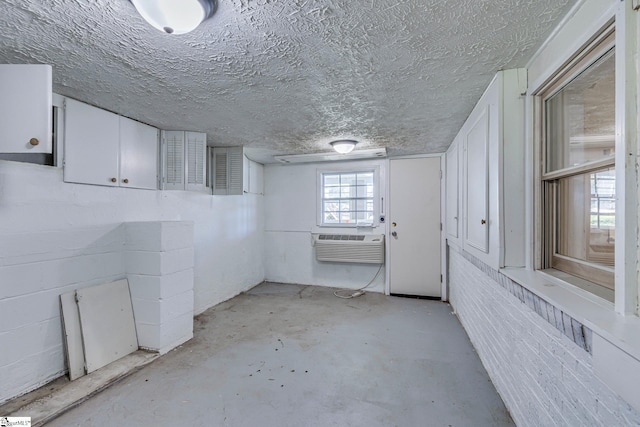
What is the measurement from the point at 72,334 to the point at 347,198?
365 centimetres

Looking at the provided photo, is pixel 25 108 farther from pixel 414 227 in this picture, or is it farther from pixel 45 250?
pixel 414 227

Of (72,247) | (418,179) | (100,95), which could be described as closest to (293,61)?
(100,95)

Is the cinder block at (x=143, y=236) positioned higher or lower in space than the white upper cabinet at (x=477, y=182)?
lower

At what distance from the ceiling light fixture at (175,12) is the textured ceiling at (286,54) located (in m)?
0.08

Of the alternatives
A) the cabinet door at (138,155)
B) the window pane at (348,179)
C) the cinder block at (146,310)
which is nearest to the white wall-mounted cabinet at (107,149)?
the cabinet door at (138,155)

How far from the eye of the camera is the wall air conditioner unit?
4.32 metres

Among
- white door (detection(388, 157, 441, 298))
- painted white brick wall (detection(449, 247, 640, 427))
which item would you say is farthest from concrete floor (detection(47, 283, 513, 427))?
white door (detection(388, 157, 441, 298))

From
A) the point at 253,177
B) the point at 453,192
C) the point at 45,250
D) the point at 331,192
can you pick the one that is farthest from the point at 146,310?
the point at 453,192

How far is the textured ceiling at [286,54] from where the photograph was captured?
1.20 m

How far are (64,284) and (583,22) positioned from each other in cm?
345

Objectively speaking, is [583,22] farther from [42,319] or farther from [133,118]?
[42,319]

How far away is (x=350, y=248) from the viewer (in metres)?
4.43

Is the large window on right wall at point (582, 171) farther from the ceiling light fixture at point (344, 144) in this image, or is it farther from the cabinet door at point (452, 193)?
the ceiling light fixture at point (344, 144)

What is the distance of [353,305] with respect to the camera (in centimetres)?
383
